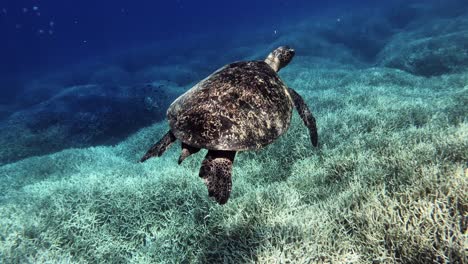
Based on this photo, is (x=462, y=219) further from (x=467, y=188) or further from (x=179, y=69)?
(x=179, y=69)

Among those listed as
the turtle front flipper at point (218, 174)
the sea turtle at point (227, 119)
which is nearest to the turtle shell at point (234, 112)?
the sea turtle at point (227, 119)

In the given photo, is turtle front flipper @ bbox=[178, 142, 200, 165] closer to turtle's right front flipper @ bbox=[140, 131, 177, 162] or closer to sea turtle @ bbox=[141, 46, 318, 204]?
sea turtle @ bbox=[141, 46, 318, 204]

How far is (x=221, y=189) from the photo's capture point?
9.77ft

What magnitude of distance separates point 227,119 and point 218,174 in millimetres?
718

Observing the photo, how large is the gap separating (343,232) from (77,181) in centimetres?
628

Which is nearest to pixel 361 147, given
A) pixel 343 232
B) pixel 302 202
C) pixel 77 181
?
pixel 302 202

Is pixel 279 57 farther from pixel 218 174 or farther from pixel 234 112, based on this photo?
pixel 218 174

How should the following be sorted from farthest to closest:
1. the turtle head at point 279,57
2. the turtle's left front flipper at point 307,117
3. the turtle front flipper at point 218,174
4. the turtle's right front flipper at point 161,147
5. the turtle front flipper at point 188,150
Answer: the turtle head at point 279,57 < the turtle's left front flipper at point 307,117 < the turtle's right front flipper at point 161,147 < the turtle front flipper at point 188,150 < the turtle front flipper at point 218,174

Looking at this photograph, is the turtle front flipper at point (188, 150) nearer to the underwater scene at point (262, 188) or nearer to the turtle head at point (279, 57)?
the underwater scene at point (262, 188)

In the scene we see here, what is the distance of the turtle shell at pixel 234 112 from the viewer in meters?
3.39

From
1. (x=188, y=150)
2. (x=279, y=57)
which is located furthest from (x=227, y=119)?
(x=279, y=57)

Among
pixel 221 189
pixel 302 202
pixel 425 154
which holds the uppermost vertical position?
pixel 221 189

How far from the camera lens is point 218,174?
314cm

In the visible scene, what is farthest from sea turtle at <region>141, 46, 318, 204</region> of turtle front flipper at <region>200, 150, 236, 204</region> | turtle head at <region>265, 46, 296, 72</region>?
turtle head at <region>265, 46, 296, 72</region>
